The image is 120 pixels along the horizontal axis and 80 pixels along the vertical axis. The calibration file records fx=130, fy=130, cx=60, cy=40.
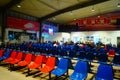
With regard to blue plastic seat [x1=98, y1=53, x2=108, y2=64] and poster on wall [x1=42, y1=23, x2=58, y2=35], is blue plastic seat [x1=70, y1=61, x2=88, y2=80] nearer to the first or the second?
blue plastic seat [x1=98, y1=53, x2=108, y2=64]

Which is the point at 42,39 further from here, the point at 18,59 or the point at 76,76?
the point at 76,76

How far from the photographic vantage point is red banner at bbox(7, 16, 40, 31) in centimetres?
1337

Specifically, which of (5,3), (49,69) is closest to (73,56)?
(49,69)

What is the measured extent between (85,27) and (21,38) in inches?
356

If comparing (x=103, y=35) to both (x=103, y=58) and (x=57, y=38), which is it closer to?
Result: (x=57, y=38)

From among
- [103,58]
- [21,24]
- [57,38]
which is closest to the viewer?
[103,58]

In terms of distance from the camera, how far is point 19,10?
1388 centimetres

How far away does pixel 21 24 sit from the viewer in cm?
1456

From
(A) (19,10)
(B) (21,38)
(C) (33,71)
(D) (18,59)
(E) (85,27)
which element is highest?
(A) (19,10)

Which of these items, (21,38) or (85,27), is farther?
(85,27)

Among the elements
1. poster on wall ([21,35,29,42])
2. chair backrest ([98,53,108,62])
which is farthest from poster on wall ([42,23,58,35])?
chair backrest ([98,53,108,62])

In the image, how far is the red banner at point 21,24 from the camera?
13.4 metres

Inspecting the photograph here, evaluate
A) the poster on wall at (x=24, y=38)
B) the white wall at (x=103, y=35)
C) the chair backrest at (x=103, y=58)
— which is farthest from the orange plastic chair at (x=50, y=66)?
the white wall at (x=103, y=35)

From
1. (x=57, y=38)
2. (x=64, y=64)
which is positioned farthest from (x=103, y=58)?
(x=57, y=38)
